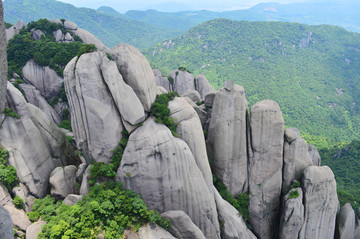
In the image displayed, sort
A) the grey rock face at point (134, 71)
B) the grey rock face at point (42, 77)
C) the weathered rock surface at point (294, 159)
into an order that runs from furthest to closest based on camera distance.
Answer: the grey rock face at point (42, 77) < the weathered rock surface at point (294, 159) < the grey rock face at point (134, 71)

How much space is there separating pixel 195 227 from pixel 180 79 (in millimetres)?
38798

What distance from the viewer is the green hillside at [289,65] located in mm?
87750

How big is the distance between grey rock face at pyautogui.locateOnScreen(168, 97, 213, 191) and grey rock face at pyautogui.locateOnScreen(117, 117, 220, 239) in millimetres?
Answer: 1496

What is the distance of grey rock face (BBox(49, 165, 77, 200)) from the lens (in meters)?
22.2

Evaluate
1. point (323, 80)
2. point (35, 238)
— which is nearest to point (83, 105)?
point (35, 238)

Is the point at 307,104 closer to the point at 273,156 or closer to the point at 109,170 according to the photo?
the point at 273,156

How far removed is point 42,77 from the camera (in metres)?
39.7

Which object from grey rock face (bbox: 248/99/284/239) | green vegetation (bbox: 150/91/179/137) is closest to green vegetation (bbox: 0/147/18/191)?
green vegetation (bbox: 150/91/179/137)

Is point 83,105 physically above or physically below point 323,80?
above

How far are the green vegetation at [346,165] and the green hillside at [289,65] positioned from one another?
1268 centimetres

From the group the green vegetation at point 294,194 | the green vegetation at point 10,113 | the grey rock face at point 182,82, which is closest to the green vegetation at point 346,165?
the green vegetation at point 294,194

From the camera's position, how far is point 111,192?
1925 centimetres

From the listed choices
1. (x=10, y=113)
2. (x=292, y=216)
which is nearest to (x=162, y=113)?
(x=10, y=113)

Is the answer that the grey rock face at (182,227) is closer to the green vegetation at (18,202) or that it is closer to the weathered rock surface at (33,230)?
the weathered rock surface at (33,230)
